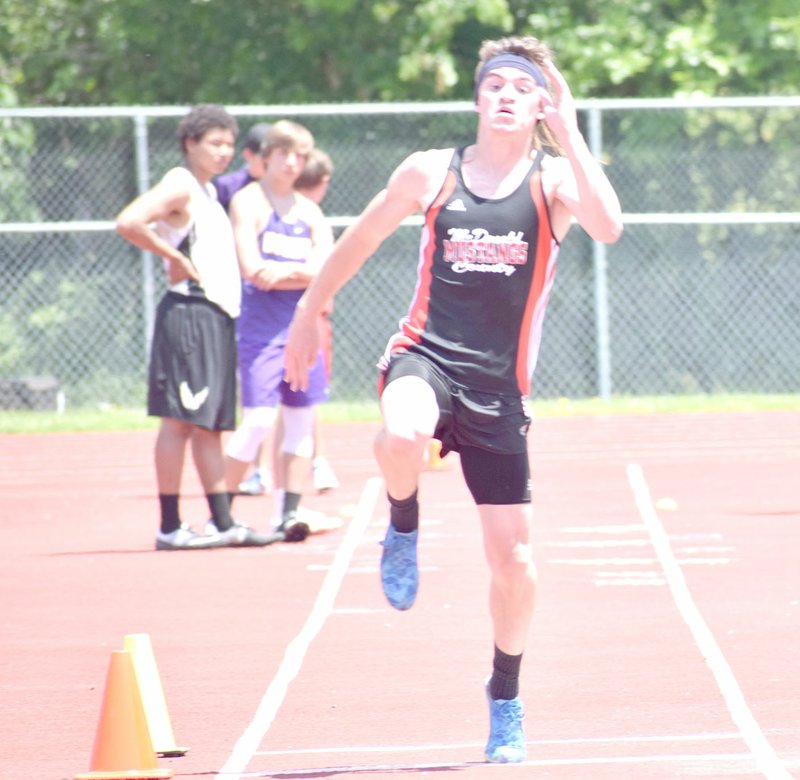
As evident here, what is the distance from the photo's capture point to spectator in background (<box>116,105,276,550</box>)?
9859mm

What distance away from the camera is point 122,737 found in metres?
5.17

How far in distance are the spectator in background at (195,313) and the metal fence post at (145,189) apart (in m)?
7.16

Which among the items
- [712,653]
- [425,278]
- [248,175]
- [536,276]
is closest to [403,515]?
[425,278]

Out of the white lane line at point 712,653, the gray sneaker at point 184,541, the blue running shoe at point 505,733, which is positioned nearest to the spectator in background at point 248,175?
the gray sneaker at point 184,541

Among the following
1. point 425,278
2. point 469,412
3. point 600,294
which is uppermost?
point 425,278

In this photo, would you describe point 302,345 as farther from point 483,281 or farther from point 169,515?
point 169,515

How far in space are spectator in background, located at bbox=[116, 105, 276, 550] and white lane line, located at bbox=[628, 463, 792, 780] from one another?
247 centimetres

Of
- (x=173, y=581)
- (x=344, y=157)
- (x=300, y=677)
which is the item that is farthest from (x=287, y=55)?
(x=300, y=677)

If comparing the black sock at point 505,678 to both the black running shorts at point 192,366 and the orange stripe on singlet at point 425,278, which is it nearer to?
the orange stripe on singlet at point 425,278

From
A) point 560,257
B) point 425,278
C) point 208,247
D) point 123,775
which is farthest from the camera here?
point 560,257

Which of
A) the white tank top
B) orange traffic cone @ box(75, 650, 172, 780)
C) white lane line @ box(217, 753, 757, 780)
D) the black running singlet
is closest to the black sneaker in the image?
the white tank top

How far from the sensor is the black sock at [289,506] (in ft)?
34.3

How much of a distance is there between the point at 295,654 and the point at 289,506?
319 centimetres

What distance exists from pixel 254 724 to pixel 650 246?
40.8 feet
